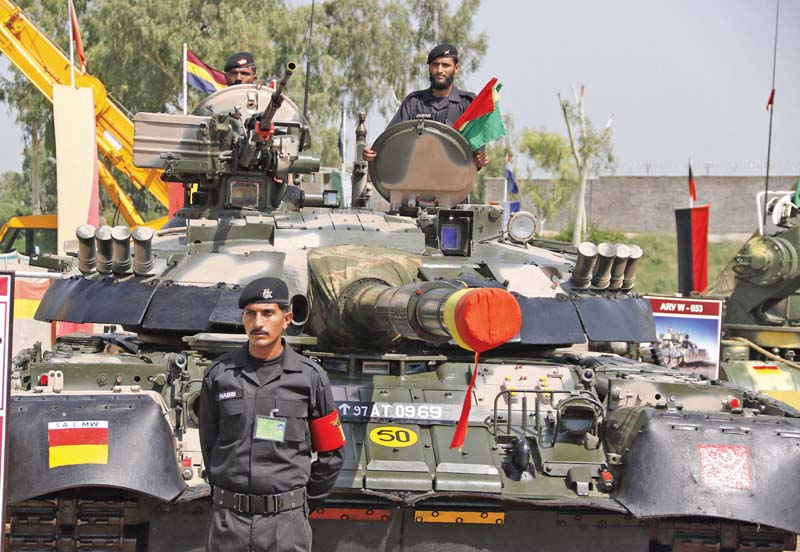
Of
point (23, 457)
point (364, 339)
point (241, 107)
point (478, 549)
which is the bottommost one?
point (478, 549)

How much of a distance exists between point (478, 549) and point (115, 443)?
266cm

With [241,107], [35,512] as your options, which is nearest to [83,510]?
[35,512]

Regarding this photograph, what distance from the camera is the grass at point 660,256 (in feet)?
153

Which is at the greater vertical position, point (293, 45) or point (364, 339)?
point (293, 45)

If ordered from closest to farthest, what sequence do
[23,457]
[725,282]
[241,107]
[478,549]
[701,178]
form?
[23,457], [478,549], [241,107], [725,282], [701,178]

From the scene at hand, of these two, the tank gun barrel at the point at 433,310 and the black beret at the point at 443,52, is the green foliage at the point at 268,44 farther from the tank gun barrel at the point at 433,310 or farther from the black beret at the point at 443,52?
the tank gun barrel at the point at 433,310

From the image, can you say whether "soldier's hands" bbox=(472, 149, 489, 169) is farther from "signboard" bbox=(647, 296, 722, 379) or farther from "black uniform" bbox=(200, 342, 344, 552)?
"signboard" bbox=(647, 296, 722, 379)

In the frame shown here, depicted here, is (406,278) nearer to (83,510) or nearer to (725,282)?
(83,510)

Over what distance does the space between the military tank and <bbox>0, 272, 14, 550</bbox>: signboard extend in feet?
0.83

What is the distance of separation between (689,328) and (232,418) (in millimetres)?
11273

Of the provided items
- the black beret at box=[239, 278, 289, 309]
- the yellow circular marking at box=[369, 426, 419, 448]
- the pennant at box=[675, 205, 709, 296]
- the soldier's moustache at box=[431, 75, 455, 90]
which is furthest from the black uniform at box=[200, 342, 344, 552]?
the pennant at box=[675, 205, 709, 296]

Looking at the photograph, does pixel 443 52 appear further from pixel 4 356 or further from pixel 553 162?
pixel 553 162

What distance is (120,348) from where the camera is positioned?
11.0m

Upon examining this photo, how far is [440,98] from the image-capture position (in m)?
13.4
